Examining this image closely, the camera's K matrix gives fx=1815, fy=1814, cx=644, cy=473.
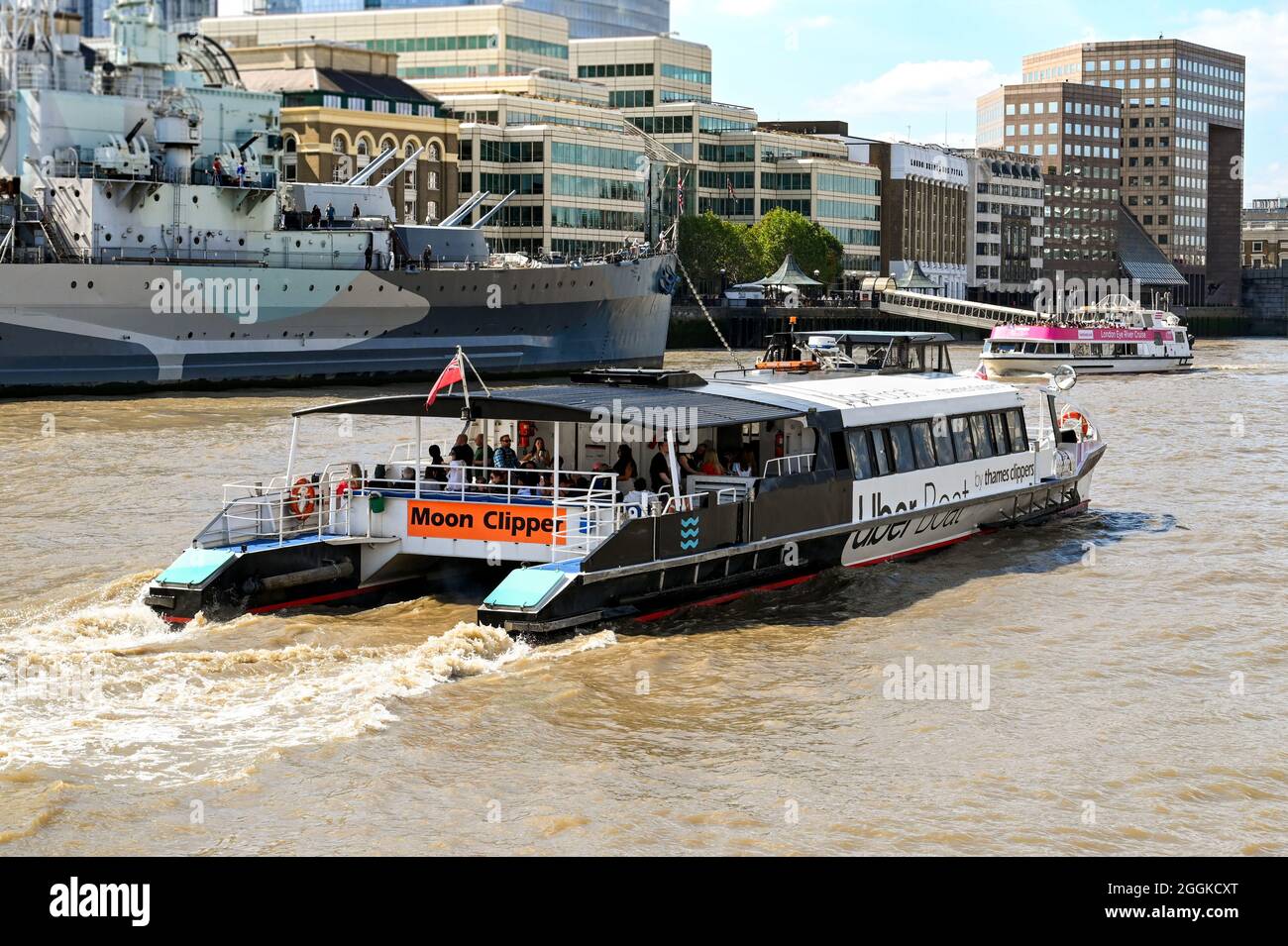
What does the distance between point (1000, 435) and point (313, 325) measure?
3681 cm

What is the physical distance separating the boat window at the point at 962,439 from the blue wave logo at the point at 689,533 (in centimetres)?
655

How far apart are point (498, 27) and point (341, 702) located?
110840 millimetres

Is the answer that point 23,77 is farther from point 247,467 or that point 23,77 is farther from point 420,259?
point 247,467

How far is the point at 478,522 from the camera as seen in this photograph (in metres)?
19.1

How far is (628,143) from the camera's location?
108 m

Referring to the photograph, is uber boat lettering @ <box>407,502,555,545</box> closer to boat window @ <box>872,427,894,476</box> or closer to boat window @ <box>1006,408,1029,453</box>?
boat window @ <box>872,427,894,476</box>

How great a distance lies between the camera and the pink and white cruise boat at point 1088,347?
230ft

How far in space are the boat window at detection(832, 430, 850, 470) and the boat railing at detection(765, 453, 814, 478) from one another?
331 mm

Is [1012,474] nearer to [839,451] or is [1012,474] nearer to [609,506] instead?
[839,451]

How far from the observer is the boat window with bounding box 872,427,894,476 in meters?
22.7

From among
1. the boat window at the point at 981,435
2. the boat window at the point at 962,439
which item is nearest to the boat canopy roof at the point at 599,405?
the boat window at the point at 962,439

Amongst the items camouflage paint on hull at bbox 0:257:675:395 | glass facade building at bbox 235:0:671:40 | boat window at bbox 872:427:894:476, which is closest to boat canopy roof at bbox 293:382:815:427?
boat window at bbox 872:427:894:476

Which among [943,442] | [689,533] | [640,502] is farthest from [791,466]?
[943,442]
